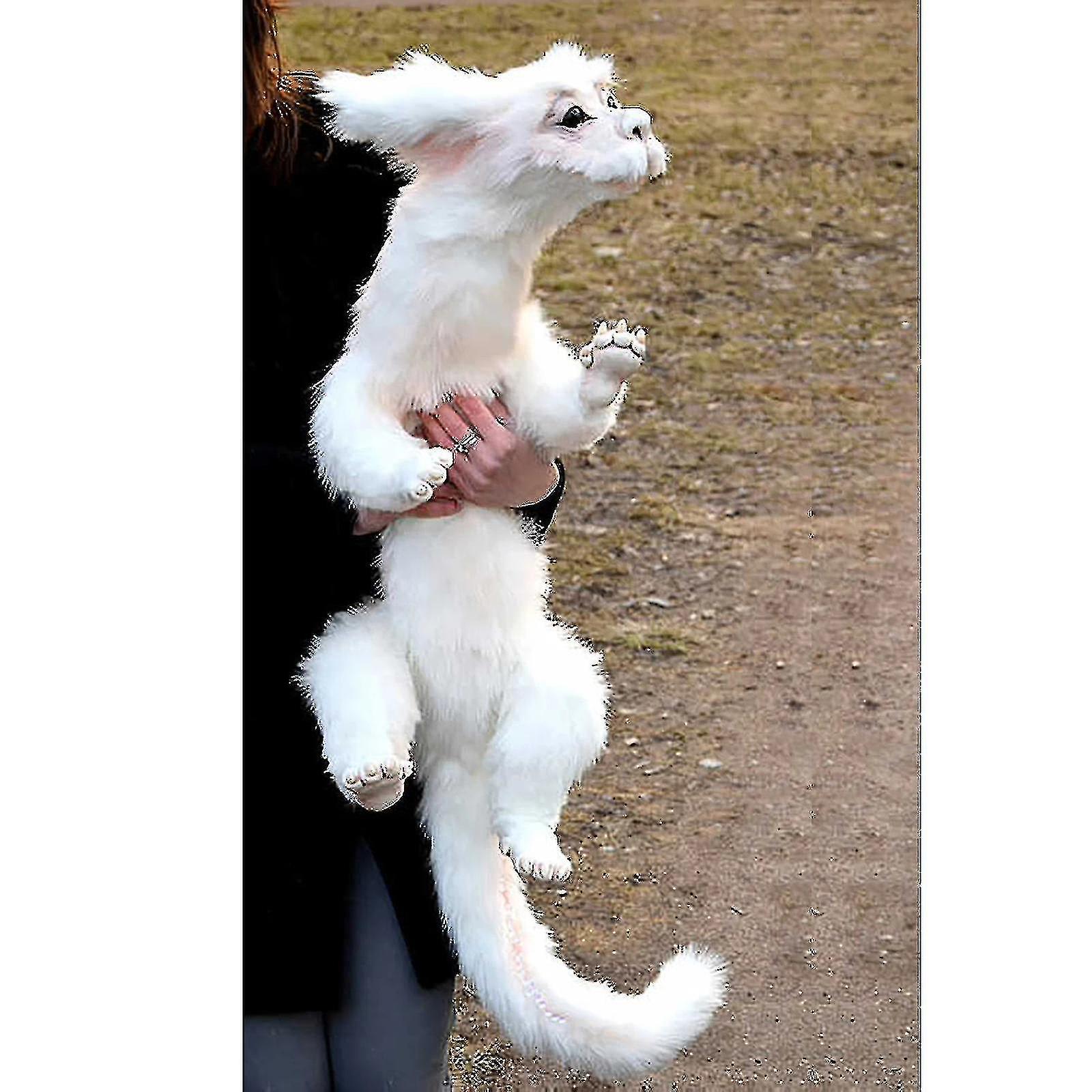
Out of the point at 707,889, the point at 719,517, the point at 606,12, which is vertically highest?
the point at 606,12

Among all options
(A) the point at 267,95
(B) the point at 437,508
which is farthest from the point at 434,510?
(A) the point at 267,95

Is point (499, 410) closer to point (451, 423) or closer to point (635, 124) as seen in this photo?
point (451, 423)

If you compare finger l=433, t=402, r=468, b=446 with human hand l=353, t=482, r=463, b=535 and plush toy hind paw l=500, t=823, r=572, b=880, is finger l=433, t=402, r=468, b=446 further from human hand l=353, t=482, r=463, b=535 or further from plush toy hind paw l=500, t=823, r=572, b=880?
plush toy hind paw l=500, t=823, r=572, b=880

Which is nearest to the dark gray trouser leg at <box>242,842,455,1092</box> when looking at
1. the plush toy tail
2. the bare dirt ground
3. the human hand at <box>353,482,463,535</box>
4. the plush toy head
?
the plush toy tail

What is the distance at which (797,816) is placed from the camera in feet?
8.36

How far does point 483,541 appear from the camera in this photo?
1130mm

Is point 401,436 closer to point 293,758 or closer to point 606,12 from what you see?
point 293,758

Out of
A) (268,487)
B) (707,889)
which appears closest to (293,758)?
(268,487)

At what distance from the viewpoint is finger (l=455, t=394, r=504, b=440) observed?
110 centimetres

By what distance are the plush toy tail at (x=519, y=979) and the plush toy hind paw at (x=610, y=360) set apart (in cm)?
31

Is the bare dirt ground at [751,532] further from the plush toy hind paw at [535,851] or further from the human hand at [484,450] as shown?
the human hand at [484,450]

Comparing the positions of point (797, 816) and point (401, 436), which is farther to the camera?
point (797, 816)

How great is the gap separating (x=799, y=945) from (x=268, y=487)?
1.38 metres

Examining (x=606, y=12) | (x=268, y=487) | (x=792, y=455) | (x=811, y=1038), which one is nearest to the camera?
(x=268, y=487)
